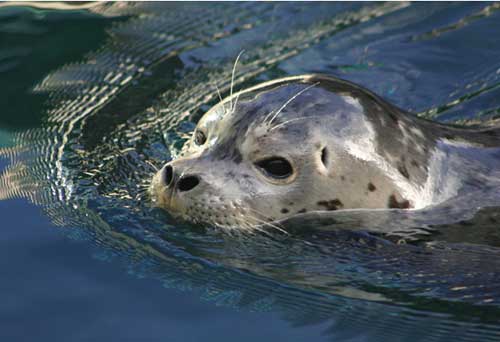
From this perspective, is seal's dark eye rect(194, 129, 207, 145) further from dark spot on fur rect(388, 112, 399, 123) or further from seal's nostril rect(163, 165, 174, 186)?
dark spot on fur rect(388, 112, 399, 123)

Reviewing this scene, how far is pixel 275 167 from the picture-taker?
466 centimetres

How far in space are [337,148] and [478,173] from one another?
734mm

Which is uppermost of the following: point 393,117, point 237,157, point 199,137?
point 393,117

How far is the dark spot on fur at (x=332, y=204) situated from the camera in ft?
15.2

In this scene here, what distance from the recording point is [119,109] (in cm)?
652

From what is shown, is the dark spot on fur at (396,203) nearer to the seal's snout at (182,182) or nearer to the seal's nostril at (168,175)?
the seal's snout at (182,182)

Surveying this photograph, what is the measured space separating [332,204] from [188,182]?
0.68 metres

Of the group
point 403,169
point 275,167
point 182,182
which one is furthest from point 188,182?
point 403,169

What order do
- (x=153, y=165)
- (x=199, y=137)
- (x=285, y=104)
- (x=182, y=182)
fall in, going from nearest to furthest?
1. (x=182, y=182)
2. (x=285, y=104)
3. (x=199, y=137)
4. (x=153, y=165)

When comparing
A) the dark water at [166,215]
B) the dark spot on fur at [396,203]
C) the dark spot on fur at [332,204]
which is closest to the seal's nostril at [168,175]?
the dark water at [166,215]

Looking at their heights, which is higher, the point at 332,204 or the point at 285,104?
the point at 285,104

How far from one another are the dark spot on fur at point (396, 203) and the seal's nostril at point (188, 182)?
0.91 m

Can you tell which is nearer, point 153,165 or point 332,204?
point 332,204

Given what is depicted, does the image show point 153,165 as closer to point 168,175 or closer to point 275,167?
point 168,175
